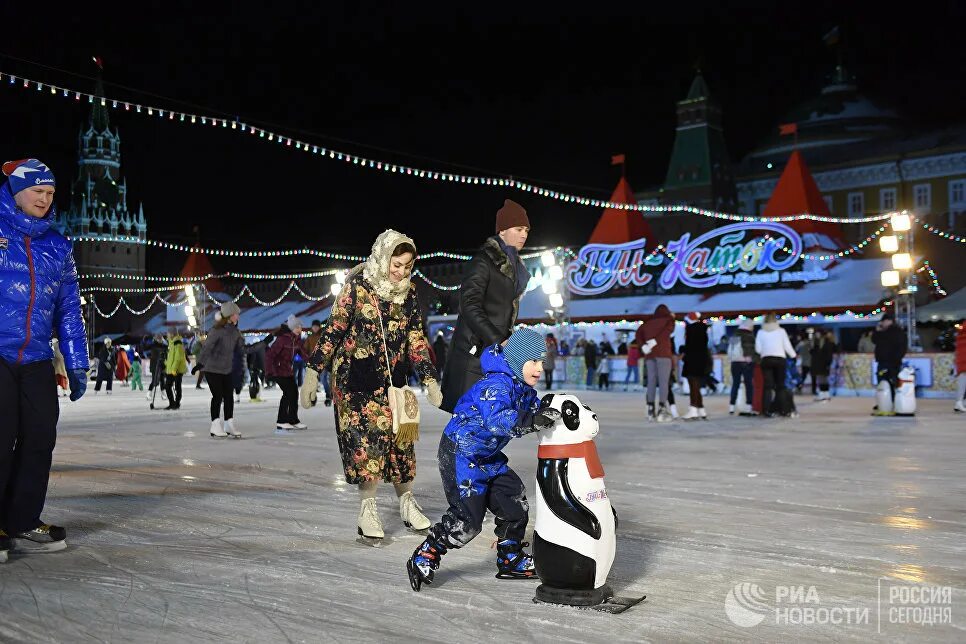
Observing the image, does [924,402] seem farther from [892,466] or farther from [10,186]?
[10,186]

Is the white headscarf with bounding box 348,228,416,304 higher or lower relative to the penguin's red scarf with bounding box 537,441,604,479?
higher

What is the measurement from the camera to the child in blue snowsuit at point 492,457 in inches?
123

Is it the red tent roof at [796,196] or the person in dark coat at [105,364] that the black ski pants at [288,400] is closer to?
the person in dark coat at [105,364]

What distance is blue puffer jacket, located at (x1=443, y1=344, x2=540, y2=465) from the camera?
10.2 ft

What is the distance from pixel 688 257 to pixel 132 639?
24.7 metres

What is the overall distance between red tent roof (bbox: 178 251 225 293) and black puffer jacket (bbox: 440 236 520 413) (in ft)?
158

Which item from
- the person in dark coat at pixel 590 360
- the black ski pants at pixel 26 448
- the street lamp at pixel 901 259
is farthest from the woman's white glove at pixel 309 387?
the person in dark coat at pixel 590 360

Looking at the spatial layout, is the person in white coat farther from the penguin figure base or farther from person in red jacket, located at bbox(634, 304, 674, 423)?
the penguin figure base

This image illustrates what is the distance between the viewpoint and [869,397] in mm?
18656

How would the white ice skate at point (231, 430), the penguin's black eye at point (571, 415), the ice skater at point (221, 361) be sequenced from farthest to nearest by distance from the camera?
1. the white ice skate at point (231, 430)
2. the ice skater at point (221, 361)
3. the penguin's black eye at point (571, 415)

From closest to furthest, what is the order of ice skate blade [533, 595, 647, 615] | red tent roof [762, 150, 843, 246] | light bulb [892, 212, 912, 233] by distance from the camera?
1. ice skate blade [533, 595, 647, 615]
2. light bulb [892, 212, 912, 233]
3. red tent roof [762, 150, 843, 246]

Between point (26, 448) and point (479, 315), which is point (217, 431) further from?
point (479, 315)

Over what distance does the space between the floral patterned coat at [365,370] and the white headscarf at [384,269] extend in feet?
0.11

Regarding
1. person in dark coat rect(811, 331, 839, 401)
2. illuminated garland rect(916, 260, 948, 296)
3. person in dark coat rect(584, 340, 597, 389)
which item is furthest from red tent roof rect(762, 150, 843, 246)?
person in dark coat rect(811, 331, 839, 401)
